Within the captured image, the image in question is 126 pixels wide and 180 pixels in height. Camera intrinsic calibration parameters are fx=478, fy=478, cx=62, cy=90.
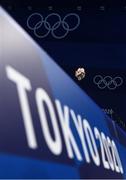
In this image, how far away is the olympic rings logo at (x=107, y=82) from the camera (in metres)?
14.4

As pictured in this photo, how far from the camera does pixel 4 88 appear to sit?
159 centimetres

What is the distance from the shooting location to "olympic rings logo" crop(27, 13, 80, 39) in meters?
14.6

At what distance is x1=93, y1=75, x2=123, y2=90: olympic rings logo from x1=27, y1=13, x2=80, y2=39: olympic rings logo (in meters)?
1.70

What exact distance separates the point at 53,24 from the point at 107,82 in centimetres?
250

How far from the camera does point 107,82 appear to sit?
49.8 feet

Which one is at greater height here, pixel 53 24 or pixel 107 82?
pixel 53 24

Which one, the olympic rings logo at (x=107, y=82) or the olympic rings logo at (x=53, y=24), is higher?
the olympic rings logo at (x=53, y=24)

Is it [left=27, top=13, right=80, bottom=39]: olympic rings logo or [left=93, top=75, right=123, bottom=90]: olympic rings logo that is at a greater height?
[left=27, top=13, right=80, bottom=39]: olympic rings logo

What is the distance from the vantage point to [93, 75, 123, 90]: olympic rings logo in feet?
47.2

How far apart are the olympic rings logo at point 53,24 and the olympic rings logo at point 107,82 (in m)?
1.70

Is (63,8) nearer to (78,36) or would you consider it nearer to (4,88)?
(78,36)

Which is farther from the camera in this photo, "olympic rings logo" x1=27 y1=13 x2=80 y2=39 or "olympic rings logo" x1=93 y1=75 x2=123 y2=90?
"olympic rings logo" x1=27 y1=13 x2=80 y2=39

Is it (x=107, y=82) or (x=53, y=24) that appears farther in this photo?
(x=107, y=82)

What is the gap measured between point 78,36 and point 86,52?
60 cm
